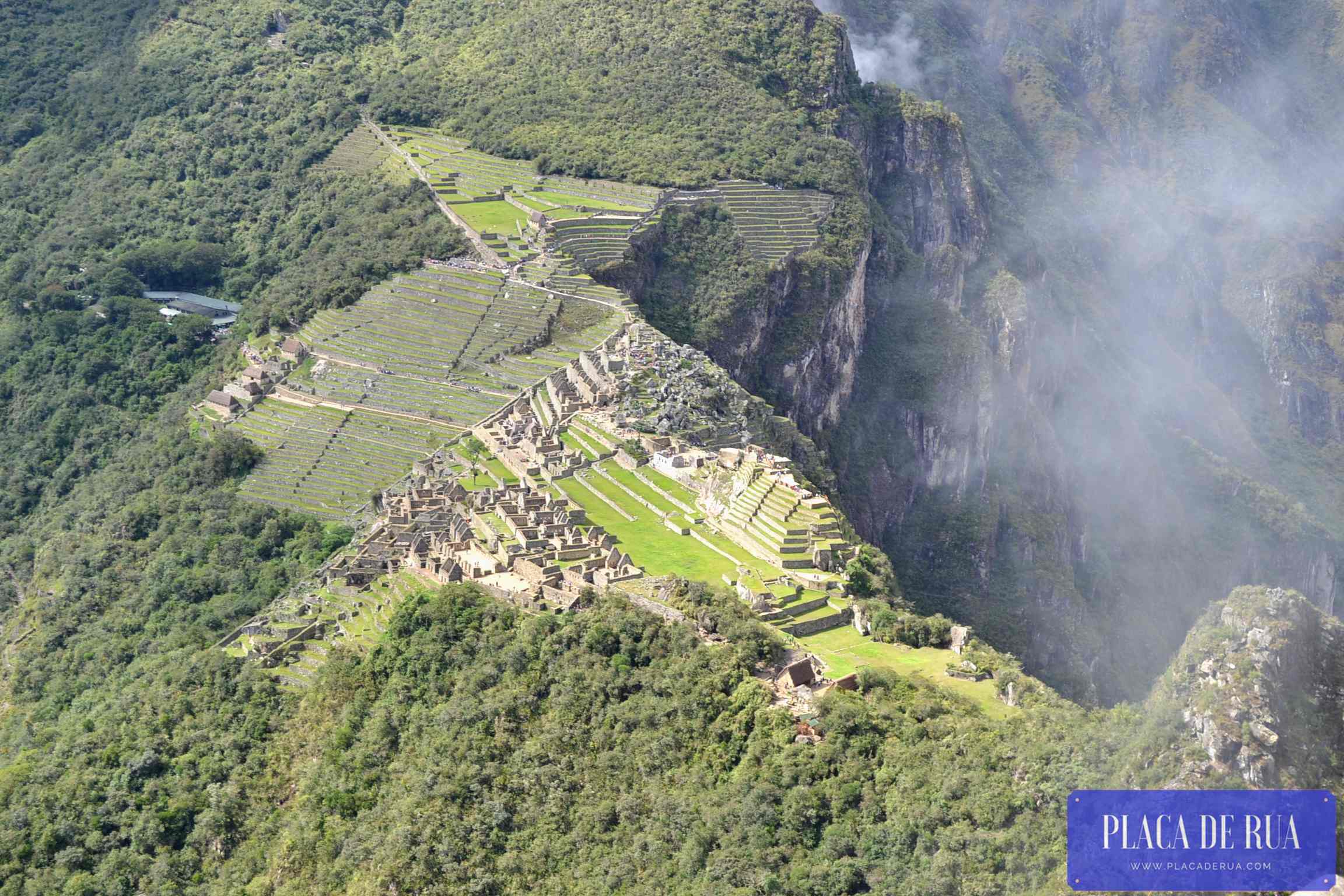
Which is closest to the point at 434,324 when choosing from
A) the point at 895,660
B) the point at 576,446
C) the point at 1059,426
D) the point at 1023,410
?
the point at 576,446

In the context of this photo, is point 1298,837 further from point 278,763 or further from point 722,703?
point 278,763

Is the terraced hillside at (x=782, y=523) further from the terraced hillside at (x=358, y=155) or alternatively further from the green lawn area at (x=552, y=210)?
the terraced hillside at (x=358, y=155)

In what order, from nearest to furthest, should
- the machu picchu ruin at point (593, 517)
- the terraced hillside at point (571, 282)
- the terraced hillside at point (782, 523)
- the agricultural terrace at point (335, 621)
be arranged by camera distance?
the machu picchu ruin at point (593, 517) → the terraced hillside at point (782, 523) → the agricultural terrace at point (335, 621) → the terraced hillside at point (571, 282)

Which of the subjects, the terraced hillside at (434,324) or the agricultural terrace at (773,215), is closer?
the terraced hillside at (434,324)

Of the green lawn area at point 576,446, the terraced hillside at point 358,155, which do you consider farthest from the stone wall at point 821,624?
the terraced hillside at point 358,155

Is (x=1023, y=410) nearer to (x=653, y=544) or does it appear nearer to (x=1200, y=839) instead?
(x=653, y=544)

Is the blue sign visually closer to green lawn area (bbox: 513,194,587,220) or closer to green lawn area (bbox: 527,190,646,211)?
green lawn area (bbox: 513,194,587,220)

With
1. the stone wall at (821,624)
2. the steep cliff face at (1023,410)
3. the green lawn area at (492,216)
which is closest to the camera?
the stone wall at (821,624)

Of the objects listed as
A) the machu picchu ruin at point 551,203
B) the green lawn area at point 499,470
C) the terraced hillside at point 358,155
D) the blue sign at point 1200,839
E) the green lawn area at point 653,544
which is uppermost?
the terraced hillside at point 358,155
